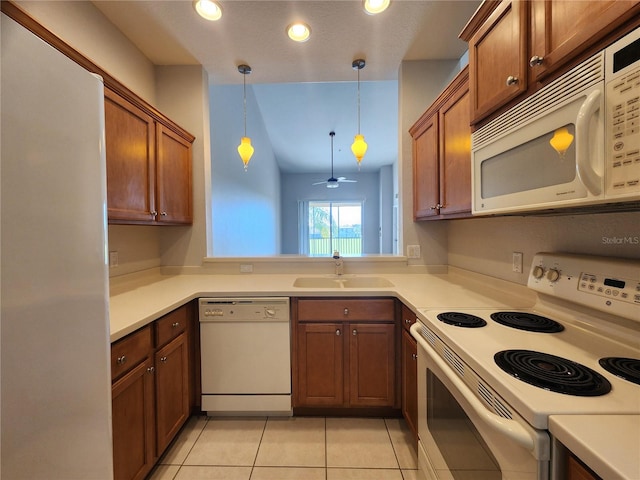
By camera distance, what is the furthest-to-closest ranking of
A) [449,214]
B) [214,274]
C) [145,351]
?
[214,274]
[449,214]
[145,351]

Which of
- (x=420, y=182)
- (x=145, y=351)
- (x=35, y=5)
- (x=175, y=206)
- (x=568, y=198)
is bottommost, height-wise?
(x=145, y=351)

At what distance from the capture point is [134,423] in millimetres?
1227

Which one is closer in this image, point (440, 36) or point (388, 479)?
point (388, 479)

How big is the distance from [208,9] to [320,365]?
2.41 metres

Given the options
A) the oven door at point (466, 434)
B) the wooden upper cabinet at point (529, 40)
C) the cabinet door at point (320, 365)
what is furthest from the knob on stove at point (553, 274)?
the cabinet door at point (320, 365)

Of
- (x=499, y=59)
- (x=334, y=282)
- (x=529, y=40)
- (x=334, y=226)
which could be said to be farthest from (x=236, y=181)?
(x=334, y=226)

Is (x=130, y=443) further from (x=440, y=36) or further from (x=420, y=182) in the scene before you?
(x=440, y=36)

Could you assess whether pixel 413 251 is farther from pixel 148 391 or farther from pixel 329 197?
pixel 329 197

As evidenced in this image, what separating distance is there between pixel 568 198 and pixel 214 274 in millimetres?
2355

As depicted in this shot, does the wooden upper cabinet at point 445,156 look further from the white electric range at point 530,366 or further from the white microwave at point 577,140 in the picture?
the white electric range at point 530,366

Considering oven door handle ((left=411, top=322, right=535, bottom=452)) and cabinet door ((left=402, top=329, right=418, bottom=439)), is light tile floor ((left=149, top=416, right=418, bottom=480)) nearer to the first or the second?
cabinet door ((left=402, top=329, right=418, bottom=439))

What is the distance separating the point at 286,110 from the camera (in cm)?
465

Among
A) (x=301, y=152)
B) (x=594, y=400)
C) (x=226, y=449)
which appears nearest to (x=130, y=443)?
(x=226, y=449)

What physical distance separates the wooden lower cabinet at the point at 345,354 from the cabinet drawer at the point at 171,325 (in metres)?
0.69
